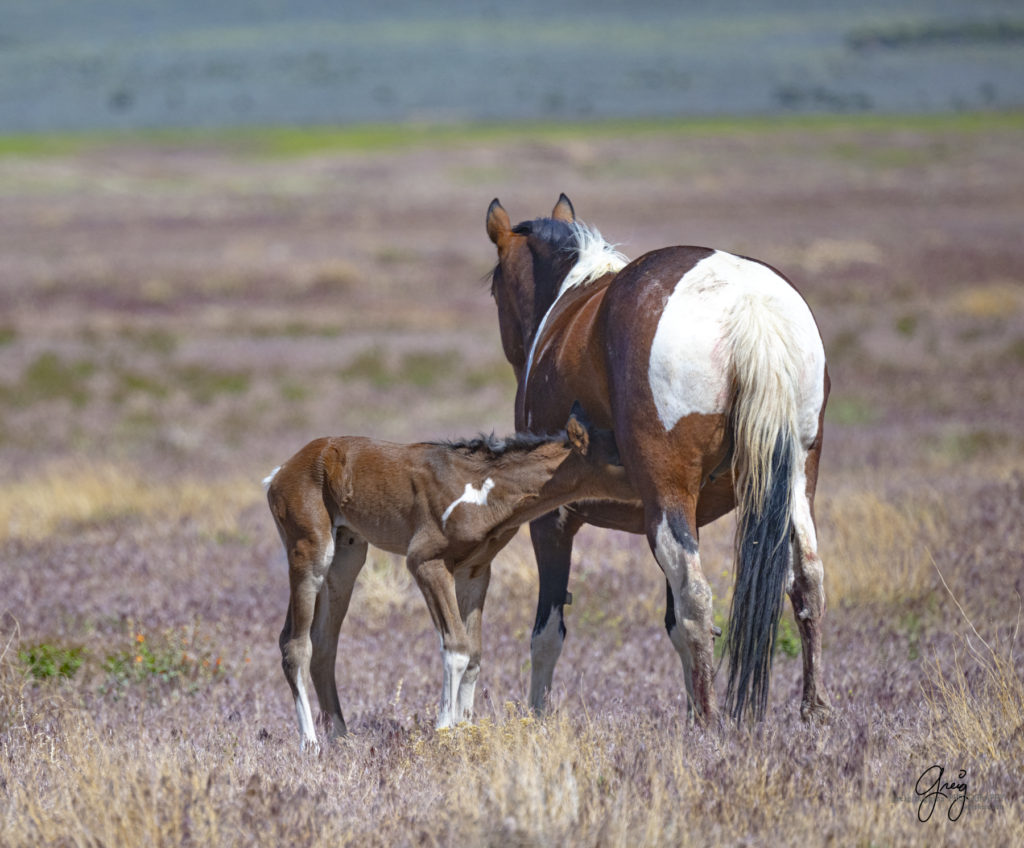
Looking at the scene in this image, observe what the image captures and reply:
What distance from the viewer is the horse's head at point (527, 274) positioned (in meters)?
7.33

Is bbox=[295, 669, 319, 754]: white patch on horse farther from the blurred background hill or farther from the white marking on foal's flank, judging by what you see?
the blurred background hill

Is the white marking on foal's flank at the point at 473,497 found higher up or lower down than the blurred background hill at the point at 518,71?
lower down

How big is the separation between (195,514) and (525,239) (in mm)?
5262

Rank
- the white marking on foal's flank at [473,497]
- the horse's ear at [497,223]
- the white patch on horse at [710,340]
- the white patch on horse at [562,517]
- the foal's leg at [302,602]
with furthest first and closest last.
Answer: the horse's ear at [497,223] → the white patch on horse at [562,517] → the foal's leg at [302,602] → the white marking on foal's flank at [473,497] → the white patch on horse at [710,340]

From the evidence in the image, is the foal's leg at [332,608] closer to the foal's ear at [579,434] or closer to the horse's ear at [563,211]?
the foal's ear at [579,434]

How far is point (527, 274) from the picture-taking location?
749 centimetres

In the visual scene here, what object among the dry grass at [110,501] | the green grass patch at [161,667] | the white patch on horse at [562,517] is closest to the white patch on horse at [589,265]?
the white patch on horse at [562,517]

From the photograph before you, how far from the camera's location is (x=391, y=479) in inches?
235

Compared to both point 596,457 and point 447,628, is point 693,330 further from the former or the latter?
point 447,628

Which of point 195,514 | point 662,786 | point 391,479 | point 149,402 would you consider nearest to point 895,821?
point 662,786

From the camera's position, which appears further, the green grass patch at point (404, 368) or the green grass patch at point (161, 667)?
the green grass patch at point (404, 368)

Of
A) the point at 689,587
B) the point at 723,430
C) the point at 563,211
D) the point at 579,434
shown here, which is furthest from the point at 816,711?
the point at 563,211

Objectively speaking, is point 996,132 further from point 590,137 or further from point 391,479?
point 391,479

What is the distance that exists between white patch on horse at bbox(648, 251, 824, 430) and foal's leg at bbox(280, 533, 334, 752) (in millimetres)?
1842
